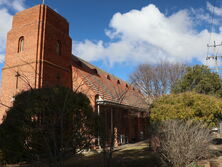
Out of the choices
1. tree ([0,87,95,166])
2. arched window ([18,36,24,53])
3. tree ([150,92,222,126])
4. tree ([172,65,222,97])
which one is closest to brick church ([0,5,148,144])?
arched window ([18,36,24,53])

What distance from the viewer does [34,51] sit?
580 inches

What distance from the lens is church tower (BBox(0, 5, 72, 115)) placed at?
14609 millimetres

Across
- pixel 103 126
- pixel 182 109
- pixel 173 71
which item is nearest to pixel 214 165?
pixel 182 109

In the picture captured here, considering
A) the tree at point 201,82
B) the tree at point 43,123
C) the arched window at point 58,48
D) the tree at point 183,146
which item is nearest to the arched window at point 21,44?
the arched window at point 58,48

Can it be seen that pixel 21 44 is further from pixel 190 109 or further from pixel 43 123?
pixel 190 109

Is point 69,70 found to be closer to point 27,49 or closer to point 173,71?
point 27,49

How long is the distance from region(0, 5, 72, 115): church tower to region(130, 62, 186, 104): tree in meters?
10.5

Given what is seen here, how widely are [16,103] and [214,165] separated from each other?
29.2ft

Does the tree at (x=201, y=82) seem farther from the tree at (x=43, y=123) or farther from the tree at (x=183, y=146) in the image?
the tree at (x=43, y=123)

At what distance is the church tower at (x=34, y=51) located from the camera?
14.6 m

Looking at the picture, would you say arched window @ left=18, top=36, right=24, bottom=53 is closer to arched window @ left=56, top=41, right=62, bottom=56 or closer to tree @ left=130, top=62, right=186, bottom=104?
arched window @ left=56, top=41, right=62, bottom=56

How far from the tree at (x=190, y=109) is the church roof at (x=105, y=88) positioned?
8.76 ft

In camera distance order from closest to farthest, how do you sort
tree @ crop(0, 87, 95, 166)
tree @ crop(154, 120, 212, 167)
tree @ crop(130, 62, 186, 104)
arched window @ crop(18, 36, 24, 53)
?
tree @ crop(0, 87, 95, 166), tree @ crop(154, 120, 212, 167), arched window @ crop(18, 36, 24, 53), tree @ crop(130, 62, 186, 104)

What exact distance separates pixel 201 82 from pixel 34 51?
52.9 feet
